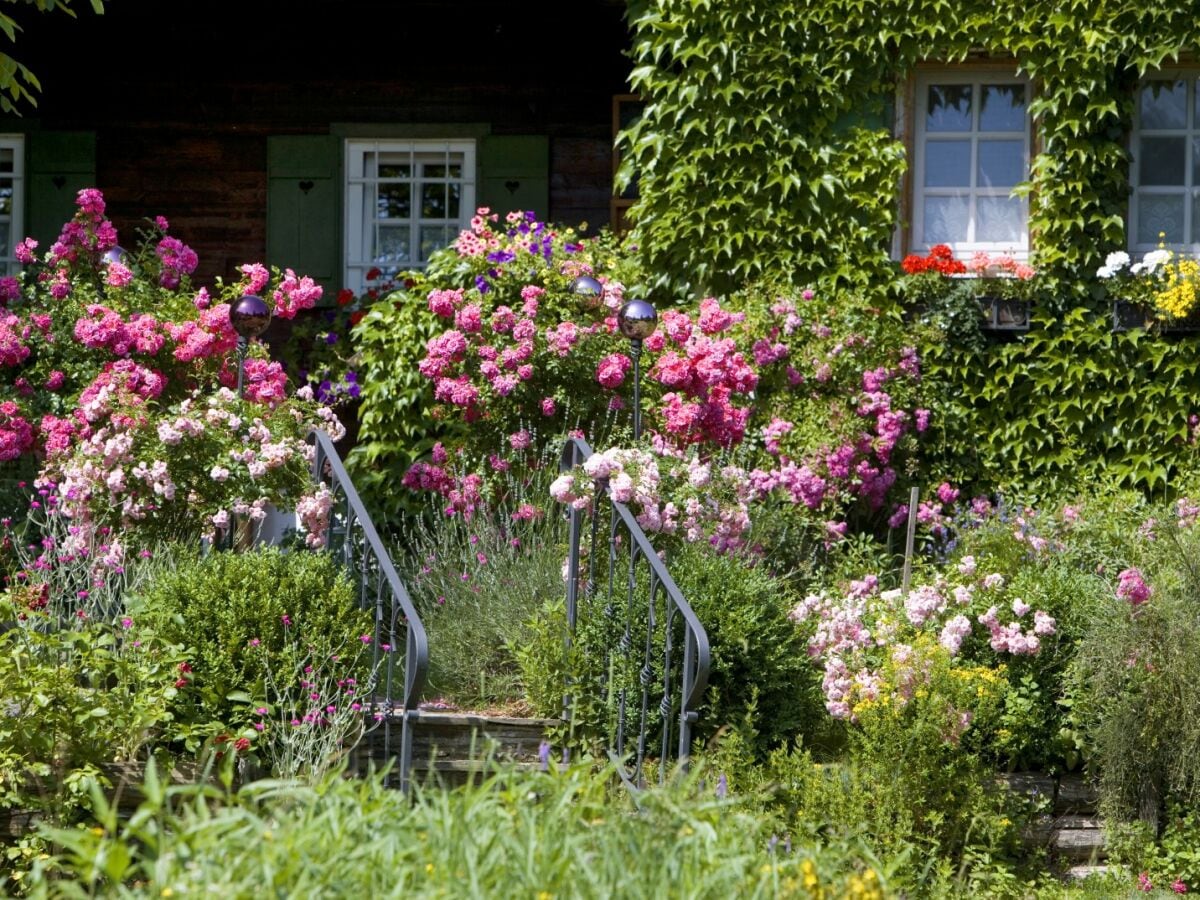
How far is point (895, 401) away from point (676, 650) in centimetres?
324

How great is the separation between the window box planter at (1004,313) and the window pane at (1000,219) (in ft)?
1.78

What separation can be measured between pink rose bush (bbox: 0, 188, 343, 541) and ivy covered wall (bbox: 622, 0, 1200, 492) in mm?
2467

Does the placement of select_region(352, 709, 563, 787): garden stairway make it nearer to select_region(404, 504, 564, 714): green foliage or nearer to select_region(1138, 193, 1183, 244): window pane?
select_region(404, 504, 564, 714): green foliage

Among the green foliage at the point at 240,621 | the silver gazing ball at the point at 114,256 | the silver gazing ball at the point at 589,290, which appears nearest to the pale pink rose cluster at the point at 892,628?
the green foliage at the point at 240,621

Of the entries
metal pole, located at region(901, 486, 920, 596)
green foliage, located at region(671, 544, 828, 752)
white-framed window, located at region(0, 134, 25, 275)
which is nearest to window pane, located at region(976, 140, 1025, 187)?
metal pole, located at region(901, 486, 920, 596)

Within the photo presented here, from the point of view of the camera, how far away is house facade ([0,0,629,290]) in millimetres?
10516

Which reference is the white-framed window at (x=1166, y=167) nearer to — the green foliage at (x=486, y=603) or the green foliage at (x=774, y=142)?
the green foliage at (x=774, y=142)

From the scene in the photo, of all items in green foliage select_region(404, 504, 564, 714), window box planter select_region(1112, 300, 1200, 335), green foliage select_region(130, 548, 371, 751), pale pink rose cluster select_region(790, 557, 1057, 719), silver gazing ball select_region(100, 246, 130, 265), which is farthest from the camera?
window box planter select_region(1112, 300, 1200, 335)

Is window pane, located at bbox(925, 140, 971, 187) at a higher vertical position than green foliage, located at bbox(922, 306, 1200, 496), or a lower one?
higher

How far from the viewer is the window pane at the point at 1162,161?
30.7 feet

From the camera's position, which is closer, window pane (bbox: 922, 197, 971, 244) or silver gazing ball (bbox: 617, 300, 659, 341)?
silver gazing ball (bbox: 617, 300, 659, 341)

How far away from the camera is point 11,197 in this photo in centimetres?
1082

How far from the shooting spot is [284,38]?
34.8ft

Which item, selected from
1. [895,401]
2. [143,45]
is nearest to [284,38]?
[143,45]
